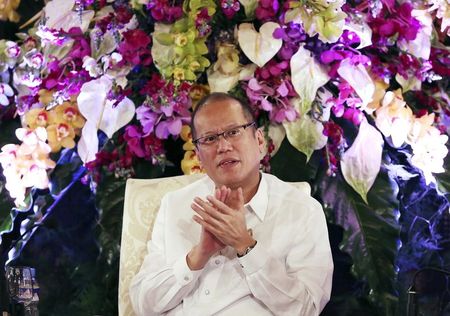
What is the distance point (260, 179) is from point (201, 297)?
1.59 feet

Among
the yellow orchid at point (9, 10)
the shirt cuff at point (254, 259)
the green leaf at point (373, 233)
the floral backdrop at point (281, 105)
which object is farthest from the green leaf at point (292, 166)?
the yellow orchid at point (9, 10)

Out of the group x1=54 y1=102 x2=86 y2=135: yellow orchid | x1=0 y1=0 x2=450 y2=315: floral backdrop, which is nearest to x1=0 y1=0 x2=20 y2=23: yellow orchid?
x1=0 y1=0 x2=450 y2=315: floral backdrop

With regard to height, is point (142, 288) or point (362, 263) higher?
point (142, 288)

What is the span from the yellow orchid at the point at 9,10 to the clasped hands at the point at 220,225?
5.73ft

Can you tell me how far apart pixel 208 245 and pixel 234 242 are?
10 centimetres

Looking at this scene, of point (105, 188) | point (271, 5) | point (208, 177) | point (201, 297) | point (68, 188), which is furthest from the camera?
point (68, 188)

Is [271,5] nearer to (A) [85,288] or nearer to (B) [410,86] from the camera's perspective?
(B) [410,86]

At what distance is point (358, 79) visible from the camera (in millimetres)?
3156

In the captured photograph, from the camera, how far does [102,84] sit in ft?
10.8

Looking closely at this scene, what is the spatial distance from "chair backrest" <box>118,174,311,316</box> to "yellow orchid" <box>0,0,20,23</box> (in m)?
1.30

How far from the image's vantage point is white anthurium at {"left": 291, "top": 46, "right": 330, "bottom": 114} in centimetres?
315

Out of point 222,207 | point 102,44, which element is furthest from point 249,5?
point 222,207

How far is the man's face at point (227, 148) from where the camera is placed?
2768 millimetres

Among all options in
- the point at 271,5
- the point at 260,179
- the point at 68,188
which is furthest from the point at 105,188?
the point at 271,5
